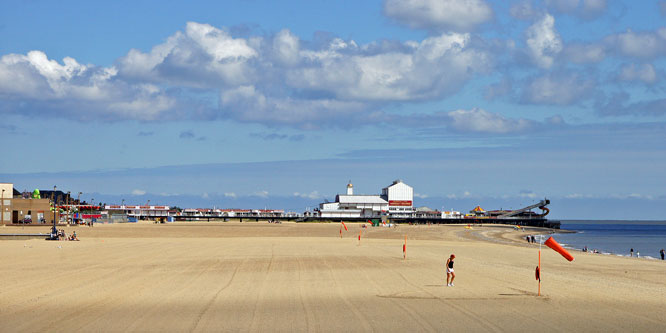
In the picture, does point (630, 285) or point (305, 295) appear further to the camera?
point (630, 285)

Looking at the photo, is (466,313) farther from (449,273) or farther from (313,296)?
(449,273)

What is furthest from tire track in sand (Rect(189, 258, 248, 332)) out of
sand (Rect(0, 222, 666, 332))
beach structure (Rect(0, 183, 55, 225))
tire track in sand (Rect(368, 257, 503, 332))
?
beach structure (Rect(0, 183, 55, 225))

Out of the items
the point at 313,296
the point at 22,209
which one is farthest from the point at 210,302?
the point at 22,209

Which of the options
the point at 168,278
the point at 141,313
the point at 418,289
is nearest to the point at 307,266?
the point at 168,278

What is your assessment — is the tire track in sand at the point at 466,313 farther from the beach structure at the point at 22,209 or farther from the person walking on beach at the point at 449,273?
the beach structure at the point at 22,209

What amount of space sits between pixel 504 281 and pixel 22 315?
Result: 18.1 m

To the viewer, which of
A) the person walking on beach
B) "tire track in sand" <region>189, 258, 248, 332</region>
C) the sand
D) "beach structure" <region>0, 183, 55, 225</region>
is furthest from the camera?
"beach structure" <region>0, 183, 55, 225</region>

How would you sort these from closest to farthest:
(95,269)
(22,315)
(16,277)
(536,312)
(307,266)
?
1. (22,315)
2. (536,312)
3. (16,277)
4. (95,269)
5. (307,266)

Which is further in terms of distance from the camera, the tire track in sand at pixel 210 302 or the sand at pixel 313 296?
the sand at pixel 313 296

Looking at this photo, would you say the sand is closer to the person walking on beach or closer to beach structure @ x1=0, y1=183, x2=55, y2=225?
the person walking on beach

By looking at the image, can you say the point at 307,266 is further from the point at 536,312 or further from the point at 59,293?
the point at 536,312

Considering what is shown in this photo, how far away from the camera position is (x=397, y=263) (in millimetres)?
35875

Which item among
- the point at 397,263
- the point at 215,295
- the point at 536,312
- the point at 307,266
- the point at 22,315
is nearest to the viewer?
the point at 22,315

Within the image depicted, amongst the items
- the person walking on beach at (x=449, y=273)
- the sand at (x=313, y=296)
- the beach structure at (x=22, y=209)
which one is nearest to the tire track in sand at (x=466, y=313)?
the sand at (x=313, y=296)
